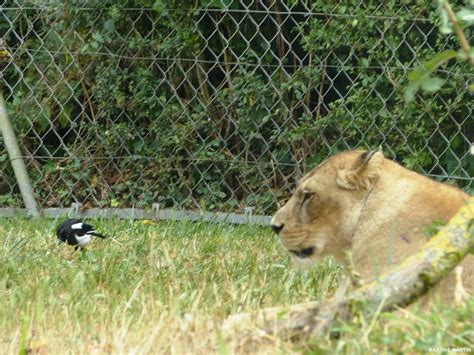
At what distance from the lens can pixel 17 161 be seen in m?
7.32

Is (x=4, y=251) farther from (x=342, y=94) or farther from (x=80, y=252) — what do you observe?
(x=342, y=94)

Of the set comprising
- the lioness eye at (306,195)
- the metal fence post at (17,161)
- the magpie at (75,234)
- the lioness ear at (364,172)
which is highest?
the lioness ear at (364,172)

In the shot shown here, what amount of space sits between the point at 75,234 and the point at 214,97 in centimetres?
183

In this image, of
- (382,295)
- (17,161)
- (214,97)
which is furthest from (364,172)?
(17,161)

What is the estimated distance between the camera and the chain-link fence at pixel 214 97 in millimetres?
6340

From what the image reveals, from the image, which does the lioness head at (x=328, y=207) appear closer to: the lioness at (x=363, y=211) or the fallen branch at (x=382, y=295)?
the lioness at (x=363, y=211)

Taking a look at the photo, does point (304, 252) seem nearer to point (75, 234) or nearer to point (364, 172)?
point (364, 172)

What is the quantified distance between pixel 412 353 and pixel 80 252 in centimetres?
262

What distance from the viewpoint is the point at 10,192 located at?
7523mm

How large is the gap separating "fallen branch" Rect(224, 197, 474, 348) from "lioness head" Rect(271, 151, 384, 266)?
0.98 m

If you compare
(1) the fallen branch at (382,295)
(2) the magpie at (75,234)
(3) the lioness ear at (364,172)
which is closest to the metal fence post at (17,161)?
(2) the magpie at (75,234)

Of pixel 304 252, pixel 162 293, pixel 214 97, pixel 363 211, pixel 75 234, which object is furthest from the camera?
pixel 214 97

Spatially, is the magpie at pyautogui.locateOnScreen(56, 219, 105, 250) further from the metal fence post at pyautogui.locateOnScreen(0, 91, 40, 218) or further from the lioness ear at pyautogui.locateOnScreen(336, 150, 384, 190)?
the metal fence post at pyautogui.locateOnScreen(0, 91, 40, 218)

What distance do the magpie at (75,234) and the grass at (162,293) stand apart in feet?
0.22
